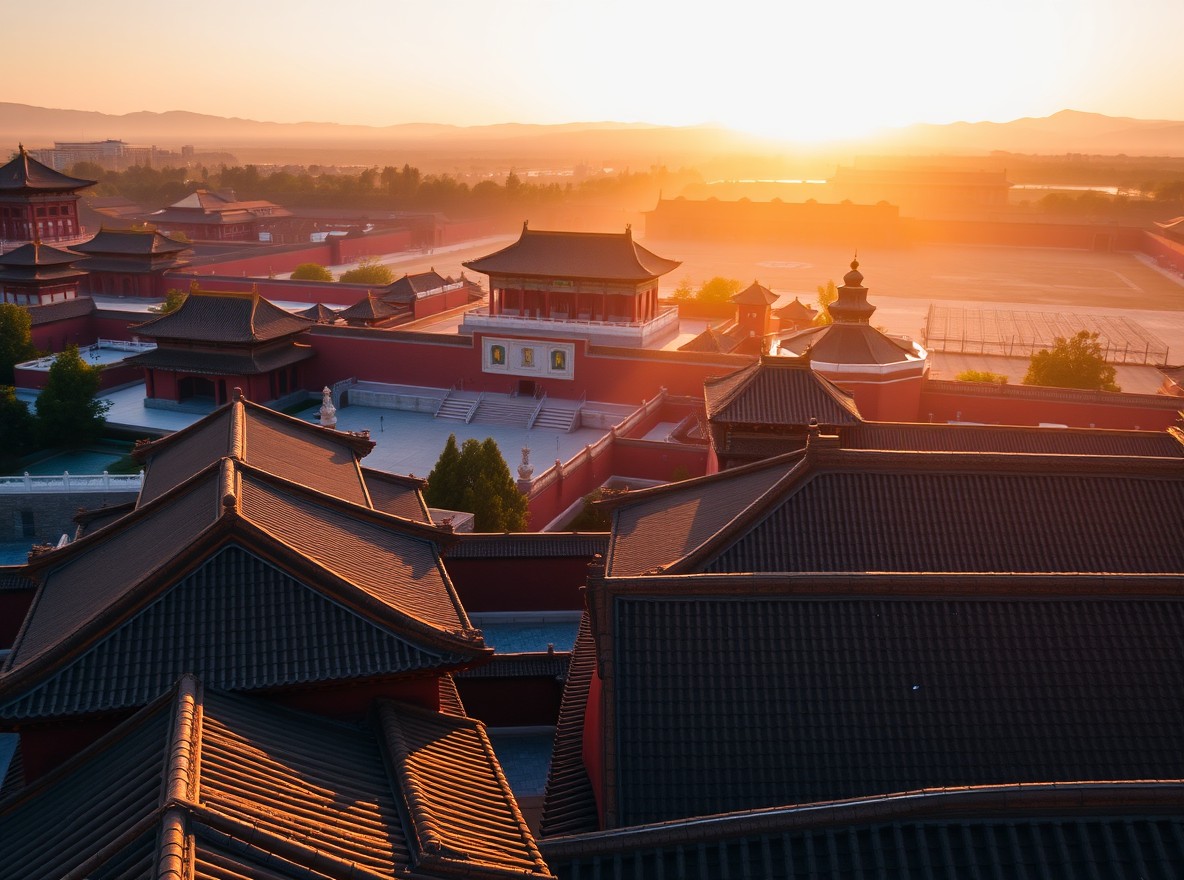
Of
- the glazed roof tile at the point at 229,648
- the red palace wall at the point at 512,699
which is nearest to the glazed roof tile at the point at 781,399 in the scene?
the red palace wall at the point at 512,699

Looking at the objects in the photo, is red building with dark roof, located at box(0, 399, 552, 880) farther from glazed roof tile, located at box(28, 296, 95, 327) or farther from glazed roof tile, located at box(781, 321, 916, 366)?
glazed roof tile, located at box(28, 296, 95, 327)

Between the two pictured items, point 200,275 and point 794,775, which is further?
point 200,275

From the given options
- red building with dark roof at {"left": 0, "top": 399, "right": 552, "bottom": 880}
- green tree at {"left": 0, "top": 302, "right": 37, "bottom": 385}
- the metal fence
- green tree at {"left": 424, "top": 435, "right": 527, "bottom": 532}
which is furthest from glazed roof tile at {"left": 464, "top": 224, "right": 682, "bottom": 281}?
red building with dark roof at {"left": 0, "top": 399, "right": 552, "bottom": 880}

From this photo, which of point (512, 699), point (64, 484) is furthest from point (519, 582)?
point (64, 484)

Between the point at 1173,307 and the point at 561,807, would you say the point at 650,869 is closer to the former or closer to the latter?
the point at 561,807

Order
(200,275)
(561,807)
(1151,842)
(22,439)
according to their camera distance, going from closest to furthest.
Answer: (1151,842) → (561,807) → (22,439) → (200,275)

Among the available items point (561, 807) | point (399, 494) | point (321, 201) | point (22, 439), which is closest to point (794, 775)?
point (561, 807)

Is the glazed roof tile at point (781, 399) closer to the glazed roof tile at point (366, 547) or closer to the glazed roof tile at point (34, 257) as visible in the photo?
the glazed roof tile at point (366, 547)
